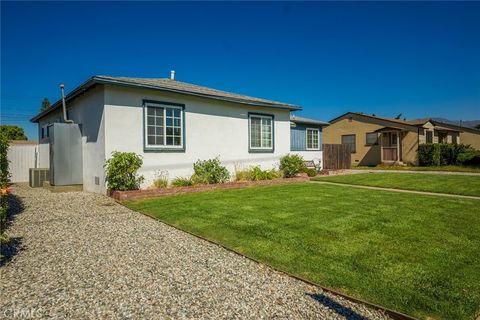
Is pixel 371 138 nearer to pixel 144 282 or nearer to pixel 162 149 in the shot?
pixel 162 149

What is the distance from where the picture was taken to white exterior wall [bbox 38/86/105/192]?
9.73 meters

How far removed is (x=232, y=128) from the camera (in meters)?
13.2

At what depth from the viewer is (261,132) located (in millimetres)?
14453

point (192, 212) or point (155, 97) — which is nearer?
point (192, 212)

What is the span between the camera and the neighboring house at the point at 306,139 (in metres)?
18.9

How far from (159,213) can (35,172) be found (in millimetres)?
8751

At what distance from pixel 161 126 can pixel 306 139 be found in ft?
38.1

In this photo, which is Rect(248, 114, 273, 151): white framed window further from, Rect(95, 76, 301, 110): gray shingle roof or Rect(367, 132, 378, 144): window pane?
Rect(367, 132, 378, 144): window pane

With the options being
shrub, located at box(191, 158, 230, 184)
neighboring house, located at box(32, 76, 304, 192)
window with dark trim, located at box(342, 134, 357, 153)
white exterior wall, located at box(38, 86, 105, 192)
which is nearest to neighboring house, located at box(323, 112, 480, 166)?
window with dark trim, located at box(342, 134, 357, 153)

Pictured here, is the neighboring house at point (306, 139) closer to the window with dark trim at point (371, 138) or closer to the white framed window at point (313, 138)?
the white framed window at point (313, 138)

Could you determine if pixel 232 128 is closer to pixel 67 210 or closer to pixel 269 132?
pixel 269 132

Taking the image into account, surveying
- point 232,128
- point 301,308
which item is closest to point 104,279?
point 301,308

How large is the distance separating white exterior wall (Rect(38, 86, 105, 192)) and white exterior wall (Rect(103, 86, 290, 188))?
1.36ft

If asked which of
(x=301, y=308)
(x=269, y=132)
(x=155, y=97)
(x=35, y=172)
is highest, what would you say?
(x=155, y=97)
